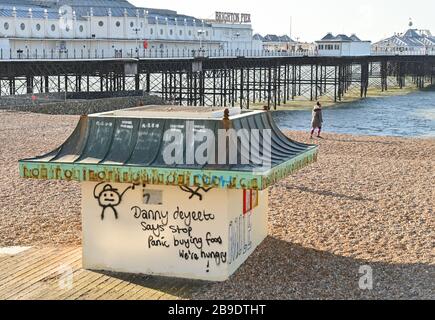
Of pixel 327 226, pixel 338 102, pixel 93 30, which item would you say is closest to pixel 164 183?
pixel 327 226

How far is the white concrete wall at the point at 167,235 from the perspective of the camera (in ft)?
31.1

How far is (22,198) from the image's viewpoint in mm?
14625

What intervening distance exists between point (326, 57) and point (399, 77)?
2441 centimetres

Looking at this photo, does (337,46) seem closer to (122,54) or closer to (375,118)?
(375,118)

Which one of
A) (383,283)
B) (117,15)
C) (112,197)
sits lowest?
(383,283)

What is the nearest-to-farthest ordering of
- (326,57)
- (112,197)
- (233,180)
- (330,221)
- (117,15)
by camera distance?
(233,180) → (112,197) → (330,221) → (117,15) → (326,57)

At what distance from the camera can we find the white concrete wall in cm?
949

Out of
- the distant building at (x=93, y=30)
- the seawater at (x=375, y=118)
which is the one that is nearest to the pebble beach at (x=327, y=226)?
the seawater at (x=375, y=118)

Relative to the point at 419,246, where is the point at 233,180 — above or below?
above

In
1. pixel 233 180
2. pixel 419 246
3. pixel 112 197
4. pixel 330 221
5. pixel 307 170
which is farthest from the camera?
pixel 307 170

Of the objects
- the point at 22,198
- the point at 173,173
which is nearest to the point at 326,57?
the point at 22,198

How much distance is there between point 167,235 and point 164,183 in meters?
0.89

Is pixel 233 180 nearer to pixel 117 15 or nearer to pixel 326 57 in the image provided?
pixel 117 15

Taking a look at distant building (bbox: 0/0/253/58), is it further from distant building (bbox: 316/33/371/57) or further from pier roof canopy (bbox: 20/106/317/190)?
pier roof canopy (bbox: 20/106/317/190)
